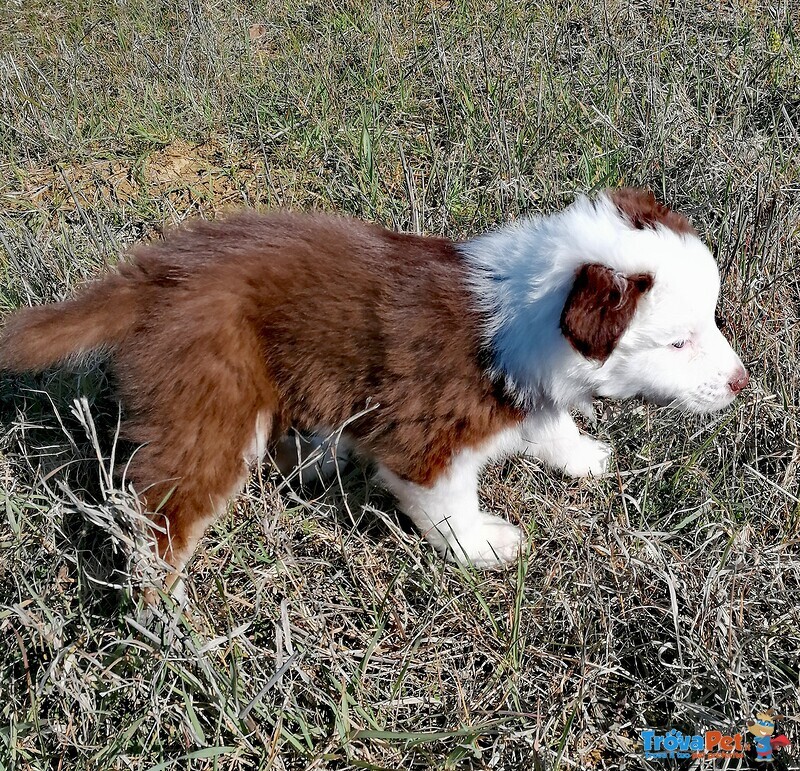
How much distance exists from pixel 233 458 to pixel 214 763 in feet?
2.83

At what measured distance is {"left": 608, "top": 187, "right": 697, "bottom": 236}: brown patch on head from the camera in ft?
7.27

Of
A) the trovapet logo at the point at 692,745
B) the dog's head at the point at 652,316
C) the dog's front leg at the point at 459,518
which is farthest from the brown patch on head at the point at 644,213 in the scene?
the trovapet logo at the point at 692,745

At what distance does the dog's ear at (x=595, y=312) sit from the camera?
77.4 inches

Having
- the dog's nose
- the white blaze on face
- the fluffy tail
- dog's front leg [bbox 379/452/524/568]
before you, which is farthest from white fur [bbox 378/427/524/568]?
the fluffy tail

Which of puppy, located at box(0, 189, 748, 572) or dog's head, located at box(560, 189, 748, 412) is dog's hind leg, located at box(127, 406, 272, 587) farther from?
dog's head, located at box(560, 189, 748, 412)

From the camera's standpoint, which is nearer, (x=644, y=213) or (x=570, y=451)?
(x=644, y=213)

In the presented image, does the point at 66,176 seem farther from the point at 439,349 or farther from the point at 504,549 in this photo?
the point at 504,549

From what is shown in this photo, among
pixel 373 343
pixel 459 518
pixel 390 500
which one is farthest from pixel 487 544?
pixel 373 343

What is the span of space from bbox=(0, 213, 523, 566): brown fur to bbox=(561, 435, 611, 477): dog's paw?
0.57 meters

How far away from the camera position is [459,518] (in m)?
2.57

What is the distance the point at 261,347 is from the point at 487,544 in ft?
3.37

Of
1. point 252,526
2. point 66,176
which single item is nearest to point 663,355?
point 252,526

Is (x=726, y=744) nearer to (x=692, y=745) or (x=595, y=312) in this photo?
(x=692, y=745)

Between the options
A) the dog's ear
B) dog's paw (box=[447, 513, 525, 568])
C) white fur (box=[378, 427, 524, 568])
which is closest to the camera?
the dog's ear
